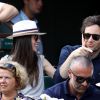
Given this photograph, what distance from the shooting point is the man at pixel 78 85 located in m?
4.28

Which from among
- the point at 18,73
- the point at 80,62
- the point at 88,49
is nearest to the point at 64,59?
the point at 88,49

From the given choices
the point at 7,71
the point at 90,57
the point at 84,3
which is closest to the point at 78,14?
the point at 84,3

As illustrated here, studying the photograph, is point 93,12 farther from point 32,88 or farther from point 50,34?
point 32,88

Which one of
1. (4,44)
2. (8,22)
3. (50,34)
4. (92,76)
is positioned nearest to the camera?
(92,76)

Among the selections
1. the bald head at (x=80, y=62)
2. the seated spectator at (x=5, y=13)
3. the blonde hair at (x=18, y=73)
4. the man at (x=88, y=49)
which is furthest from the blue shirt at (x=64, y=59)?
the seated spectator at (x=5, y=13)

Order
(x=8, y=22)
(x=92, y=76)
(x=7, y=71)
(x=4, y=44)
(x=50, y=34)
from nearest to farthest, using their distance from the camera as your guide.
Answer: (x=7, y=71) → (x=92, y=76) → (x=8, y=22) → (x=4, y=44) → (x=50, y=34)

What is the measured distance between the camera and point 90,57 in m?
4.70

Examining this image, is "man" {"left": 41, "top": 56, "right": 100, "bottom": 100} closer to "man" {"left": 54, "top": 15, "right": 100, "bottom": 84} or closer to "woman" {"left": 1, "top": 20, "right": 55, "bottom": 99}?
"man" {"left": 54, "top": 15, "right": 100, "bottom": 84}

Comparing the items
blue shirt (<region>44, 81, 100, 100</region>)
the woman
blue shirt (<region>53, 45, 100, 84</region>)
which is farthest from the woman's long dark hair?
blue shirt (<region>44, 81, 100, 100</region>)

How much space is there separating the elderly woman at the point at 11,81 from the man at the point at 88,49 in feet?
1.75

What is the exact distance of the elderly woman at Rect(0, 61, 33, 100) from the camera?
4.16 m

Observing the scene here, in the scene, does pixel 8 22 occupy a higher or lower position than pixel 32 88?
higher

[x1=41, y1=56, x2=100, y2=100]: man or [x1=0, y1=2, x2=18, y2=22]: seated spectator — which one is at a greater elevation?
[x1=0, y1=2, x2=18, y2=22]: seated spectator

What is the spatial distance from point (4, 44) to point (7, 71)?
5.13ft
